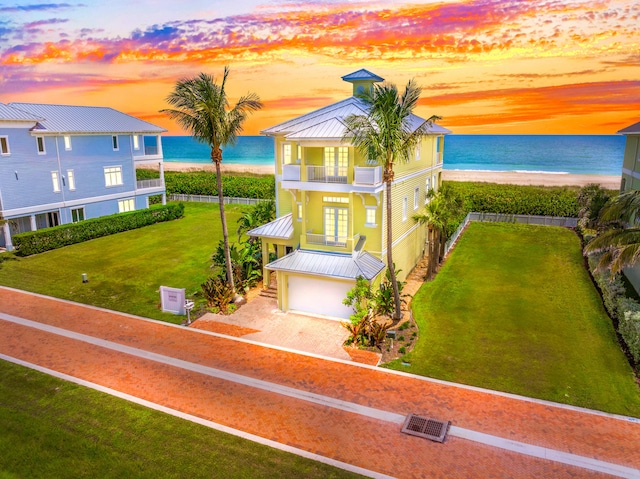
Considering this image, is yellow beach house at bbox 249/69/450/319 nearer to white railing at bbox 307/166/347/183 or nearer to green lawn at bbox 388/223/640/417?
white railing at bbox 307/166/347/183

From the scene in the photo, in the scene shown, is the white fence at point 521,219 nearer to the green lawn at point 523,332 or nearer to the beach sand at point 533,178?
the green lawn at point 523,332

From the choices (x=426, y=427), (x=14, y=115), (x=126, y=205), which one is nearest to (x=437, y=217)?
(x=426, y=427)

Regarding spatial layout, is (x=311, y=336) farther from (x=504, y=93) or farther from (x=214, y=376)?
(x=504, y=93)

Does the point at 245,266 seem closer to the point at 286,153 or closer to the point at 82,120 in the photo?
the point at 286,153

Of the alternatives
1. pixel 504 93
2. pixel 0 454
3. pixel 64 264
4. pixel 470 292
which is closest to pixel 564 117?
pixel 504 93

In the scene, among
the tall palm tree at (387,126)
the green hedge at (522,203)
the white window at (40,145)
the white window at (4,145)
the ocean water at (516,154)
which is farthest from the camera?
the ocean water at (516,154)

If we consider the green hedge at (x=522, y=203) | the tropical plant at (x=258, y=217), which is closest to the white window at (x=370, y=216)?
the tropical plant at (x=258, y=217)
